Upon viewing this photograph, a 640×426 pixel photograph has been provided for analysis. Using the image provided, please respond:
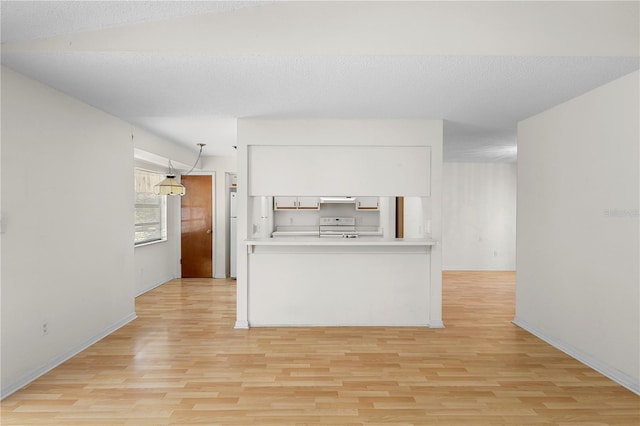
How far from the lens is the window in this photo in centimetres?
624

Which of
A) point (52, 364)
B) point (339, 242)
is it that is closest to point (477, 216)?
point (339, 242)

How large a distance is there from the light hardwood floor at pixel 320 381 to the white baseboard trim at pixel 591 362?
0.07m

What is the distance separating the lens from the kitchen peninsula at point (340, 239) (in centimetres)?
438

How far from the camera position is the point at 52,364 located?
3.24 m

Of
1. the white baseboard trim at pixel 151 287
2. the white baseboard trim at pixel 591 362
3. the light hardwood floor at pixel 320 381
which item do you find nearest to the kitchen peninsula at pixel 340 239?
the light hardwood floor at pixel 320 381

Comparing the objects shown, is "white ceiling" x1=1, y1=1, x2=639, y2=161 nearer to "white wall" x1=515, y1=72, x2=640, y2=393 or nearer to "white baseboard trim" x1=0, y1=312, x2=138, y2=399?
"white wall" x1=515, y1=72, x2=640, y2=393

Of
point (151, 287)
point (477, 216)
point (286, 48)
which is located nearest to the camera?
point (286, 48)

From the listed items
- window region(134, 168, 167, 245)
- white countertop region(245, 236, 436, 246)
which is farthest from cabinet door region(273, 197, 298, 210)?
white countertop region(245, 236, 436, 246)

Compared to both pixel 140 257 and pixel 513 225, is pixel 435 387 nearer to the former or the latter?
pixel 140 257

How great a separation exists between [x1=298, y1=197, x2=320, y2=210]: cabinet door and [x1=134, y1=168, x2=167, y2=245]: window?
261 cm

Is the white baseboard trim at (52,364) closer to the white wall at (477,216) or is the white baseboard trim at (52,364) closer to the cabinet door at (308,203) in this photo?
the cabinet door at (308,203)

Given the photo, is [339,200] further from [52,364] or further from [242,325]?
[52,364]

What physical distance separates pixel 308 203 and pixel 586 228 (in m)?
4.63

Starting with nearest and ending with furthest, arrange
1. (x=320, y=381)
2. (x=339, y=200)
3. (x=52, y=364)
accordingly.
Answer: (x=320, y=381)
(x=52, y=364)
(x=339, y=200)
